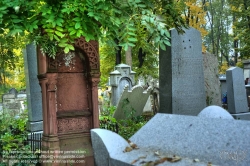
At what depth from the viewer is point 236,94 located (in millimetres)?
9609

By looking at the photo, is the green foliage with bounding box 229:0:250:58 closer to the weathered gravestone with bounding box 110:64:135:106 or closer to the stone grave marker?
the weathered gravestone with bounding box 110:64:135:106

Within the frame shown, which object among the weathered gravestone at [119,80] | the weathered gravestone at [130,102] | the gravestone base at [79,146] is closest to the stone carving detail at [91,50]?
the gravestone base at [79,146]

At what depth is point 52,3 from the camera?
4.01m

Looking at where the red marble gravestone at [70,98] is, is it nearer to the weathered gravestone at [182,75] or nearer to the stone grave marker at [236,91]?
the weathered gravestone at [182,75]

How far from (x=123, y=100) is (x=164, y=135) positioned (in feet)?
20.6

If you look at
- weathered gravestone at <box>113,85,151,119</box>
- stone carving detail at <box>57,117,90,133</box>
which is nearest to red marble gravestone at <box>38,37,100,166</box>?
stone carving detail at <box>57,117,90,133</box>

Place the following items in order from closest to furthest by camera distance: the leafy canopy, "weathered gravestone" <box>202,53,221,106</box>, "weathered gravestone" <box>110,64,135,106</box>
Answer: the leafy canopy → "weathered gravestone" <box>202,53,221,106</box> → "weathered gravestone" <box>110,64,135,106</box>

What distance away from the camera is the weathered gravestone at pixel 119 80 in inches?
519

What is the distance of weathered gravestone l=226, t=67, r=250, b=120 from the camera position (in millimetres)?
9531

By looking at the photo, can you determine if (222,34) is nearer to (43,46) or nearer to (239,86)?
(239,86)

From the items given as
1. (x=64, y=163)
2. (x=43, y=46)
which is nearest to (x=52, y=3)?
(x=43, y=46)

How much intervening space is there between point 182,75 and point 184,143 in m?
4.43

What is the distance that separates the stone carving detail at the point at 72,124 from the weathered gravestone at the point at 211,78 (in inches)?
176

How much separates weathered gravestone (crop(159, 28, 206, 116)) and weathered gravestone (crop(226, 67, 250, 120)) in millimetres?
2721
